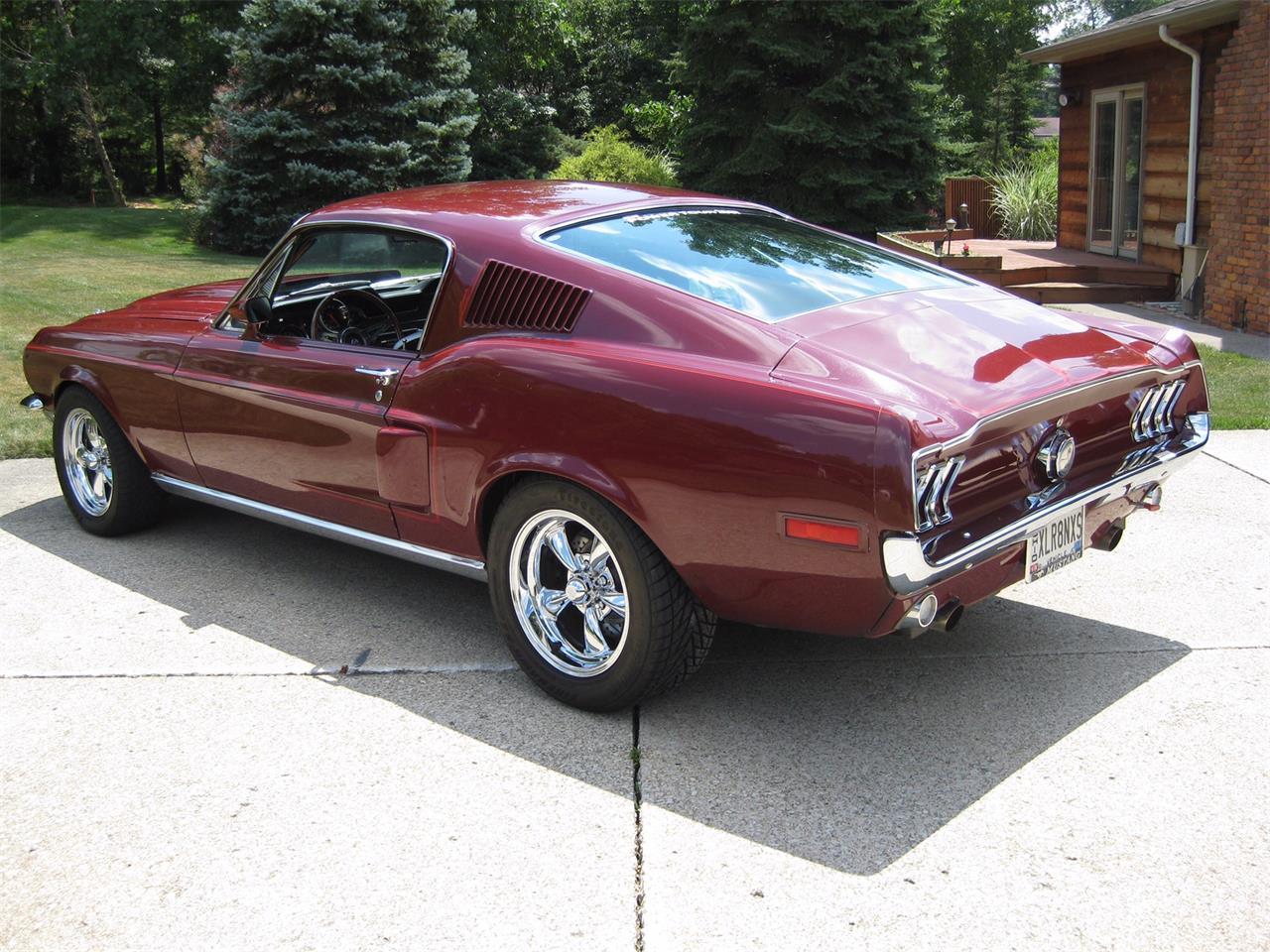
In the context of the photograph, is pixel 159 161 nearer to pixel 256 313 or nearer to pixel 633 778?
pixel 256 313

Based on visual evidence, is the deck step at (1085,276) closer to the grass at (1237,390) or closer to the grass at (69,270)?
the grass at (1237,390)

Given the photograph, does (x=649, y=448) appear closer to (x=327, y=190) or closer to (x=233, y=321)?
(x=233, y=321)

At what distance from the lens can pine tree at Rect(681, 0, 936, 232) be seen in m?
19.2

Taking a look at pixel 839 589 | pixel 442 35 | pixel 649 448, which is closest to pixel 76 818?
pixel 649 448

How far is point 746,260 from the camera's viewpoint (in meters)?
4.18

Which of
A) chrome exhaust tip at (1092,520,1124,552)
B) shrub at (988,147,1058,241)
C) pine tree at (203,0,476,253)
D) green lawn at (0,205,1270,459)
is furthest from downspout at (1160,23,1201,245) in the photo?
pine tree at (203,0,476,253)

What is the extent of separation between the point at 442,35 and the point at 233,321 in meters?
16.4

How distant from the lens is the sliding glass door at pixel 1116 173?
48.3ft

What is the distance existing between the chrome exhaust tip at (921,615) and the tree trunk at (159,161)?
1518 inches

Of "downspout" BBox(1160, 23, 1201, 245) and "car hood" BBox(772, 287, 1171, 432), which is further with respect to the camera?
"downspout" BBox(1160, 23, 1201, 245)

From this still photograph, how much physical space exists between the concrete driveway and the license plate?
0.47 m

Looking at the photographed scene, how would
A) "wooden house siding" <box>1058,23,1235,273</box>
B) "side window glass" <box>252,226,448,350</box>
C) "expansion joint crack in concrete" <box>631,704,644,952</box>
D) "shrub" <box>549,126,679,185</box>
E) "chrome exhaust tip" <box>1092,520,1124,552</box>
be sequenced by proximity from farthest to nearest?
1. "shrub" <box>549,126,679,185</box>
2. "wooden house siding" <box>1058,23,1235,273</box>
3. "side window glass" <box>252,226,448,350</box>
4. "chrome exhaust tip" <box>1092,520,1124,552</box>
5. "expansion joint crack in concrete" <box>631,704,644,952</box>

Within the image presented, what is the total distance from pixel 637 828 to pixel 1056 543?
1455 millimetres

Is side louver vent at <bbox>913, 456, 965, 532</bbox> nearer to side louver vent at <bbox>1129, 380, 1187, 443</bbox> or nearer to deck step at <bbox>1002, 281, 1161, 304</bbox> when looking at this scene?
side louver vent at <bbox>1129, 380, 1187, 443</bbox>
